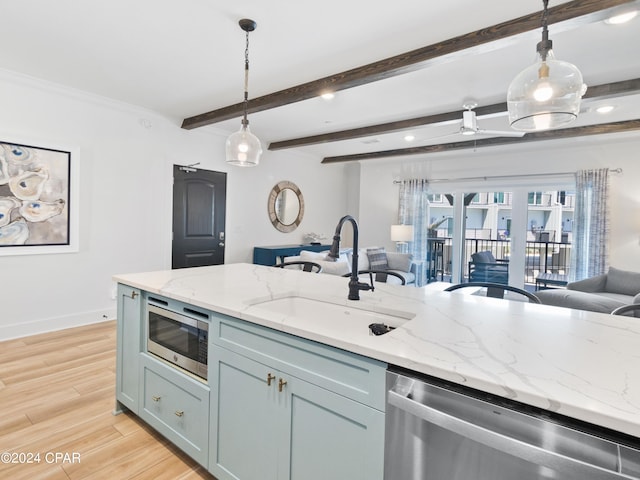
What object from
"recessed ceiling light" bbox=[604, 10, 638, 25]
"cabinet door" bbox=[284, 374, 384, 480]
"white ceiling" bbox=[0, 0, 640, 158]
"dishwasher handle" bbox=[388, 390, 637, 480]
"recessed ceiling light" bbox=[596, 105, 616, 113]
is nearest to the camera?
"dishwasher handle" bbox=[388, 390, 637, 480]

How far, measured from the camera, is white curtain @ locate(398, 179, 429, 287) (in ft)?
22.3

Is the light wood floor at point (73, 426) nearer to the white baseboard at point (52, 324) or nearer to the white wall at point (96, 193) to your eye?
the white baseboard at point (52, 324)

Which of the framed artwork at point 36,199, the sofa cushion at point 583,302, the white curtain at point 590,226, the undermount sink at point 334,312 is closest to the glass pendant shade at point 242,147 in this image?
the undermount sink at point 334,312

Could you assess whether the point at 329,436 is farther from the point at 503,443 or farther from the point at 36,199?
the point at 36,199

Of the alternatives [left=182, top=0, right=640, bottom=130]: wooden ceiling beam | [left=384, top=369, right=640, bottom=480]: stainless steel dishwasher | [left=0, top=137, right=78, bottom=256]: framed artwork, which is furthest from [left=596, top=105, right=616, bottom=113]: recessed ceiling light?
[left=0, top=137, right=78, bottom=256]: framed artwork

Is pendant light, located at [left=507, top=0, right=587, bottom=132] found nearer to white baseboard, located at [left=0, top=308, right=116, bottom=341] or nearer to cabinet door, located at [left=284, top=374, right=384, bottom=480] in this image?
cabinet door, located at [left=284, top=374, right=384, bottom=480]

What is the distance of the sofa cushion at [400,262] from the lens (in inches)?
238

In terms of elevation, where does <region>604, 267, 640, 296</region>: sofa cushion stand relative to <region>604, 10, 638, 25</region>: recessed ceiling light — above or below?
below

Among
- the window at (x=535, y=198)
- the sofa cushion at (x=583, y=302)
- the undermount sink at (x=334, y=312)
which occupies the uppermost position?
the window at (x=535, y=198)

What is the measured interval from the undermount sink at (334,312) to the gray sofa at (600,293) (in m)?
2.72

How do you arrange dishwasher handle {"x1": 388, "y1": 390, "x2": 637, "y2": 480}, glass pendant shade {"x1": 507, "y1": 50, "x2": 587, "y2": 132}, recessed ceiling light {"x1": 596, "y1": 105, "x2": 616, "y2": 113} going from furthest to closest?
recessed ceiling light {"x1": 596, "y1": 105, "x2": 616, "y2": 113}, glass pendant shade {"x1": 507, "y1": 50, "x2": 587, "y2": 132}, dishwasher handle {"x1": 388, "y1": 390, "x2": 637, "y2": 480}

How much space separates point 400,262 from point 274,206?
8.04ft

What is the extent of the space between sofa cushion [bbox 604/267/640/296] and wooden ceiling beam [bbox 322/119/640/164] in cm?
182

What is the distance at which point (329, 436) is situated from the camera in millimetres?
1201
